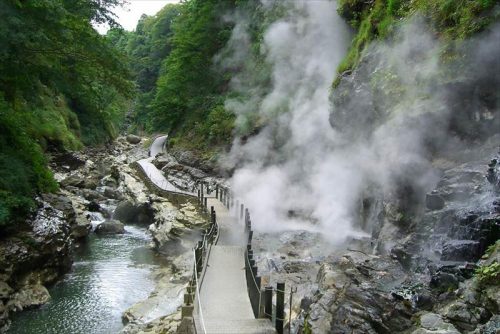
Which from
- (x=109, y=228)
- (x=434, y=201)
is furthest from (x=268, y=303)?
(x=109, y=228)

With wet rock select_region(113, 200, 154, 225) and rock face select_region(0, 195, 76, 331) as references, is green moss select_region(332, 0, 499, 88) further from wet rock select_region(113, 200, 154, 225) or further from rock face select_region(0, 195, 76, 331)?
wet rock select_region(113, 200, 154, 225)

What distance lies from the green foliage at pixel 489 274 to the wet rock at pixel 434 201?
316cm

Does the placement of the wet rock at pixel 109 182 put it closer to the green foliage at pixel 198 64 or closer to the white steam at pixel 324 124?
the green foliage at pixel 198 64

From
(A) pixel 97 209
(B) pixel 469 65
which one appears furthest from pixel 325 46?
(A) pixel 97 209

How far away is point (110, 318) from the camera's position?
12539 millimetres

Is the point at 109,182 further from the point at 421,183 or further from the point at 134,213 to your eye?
the point at 421,183

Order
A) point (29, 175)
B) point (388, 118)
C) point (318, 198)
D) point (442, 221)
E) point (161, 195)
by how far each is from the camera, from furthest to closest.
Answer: point (161, 195), point (318, 198), point (29, 175), point (388, 118), point (442, 221)

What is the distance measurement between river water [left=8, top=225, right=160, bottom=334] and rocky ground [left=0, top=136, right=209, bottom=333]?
1.28 ft

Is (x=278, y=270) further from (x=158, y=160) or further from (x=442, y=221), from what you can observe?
(x=158, y=160)

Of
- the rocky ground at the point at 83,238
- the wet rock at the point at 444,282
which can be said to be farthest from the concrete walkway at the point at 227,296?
the wet rock at the point at 444,282

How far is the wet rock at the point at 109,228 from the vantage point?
71.2 feet

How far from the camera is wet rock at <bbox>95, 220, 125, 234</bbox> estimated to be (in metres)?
21.7

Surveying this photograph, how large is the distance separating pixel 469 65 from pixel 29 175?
1447 centimetres

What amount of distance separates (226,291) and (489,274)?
508 centimetres
